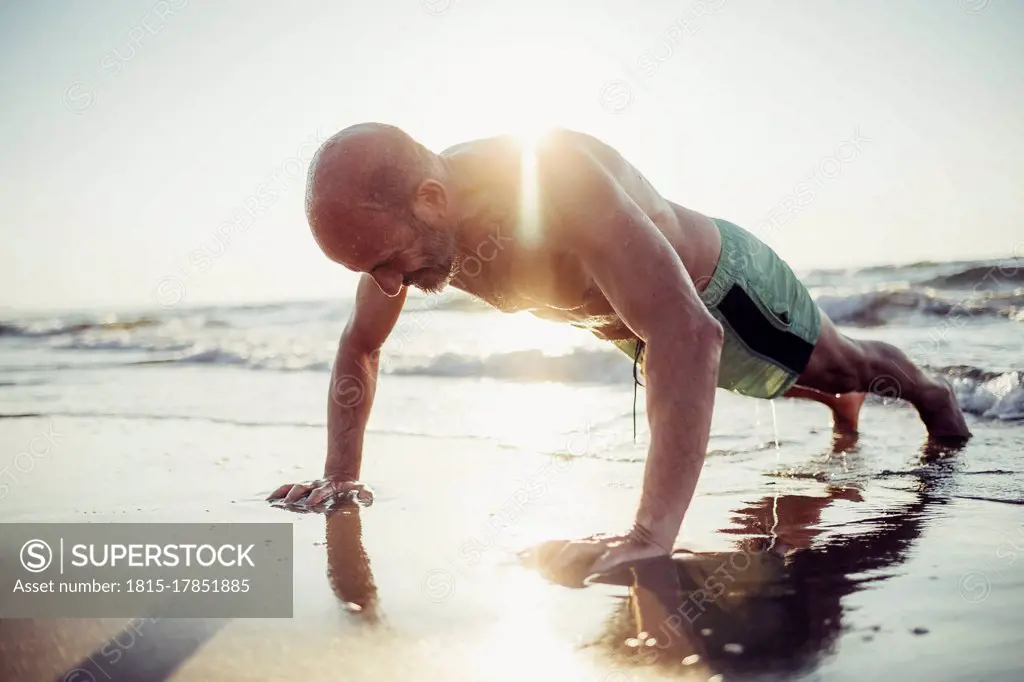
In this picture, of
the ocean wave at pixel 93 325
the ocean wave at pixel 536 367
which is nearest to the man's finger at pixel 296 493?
the ocean wave at pixel 536 367

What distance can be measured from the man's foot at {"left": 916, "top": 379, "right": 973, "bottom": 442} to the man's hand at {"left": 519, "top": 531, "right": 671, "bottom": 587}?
2675 millimetres

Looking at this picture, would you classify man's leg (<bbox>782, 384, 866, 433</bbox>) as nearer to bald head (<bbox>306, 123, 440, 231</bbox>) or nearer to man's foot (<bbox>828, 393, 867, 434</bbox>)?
man's foot (<bbox>828, 393, 867, 434</bbox>)

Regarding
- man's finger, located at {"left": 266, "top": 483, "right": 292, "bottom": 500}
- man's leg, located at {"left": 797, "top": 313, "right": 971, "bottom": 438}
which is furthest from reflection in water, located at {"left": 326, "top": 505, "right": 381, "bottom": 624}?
man's leg, located at {"left": 797, "top": 313, "right": 971, "bottom": 438}

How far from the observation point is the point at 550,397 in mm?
7000

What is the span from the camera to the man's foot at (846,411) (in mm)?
4648

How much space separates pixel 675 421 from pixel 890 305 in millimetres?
10545

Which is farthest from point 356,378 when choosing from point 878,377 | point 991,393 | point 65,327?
point 65,327

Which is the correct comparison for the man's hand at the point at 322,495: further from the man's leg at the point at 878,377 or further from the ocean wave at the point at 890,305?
the ocean wave at the point at 890,305

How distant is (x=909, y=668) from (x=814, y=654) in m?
0.16

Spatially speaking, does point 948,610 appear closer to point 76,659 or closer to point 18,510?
point 76,659

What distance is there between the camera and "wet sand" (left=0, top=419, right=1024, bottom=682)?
1654 millimetres

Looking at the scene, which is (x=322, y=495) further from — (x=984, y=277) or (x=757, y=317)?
(x=984, y=277)

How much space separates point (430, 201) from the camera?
2.25 metres

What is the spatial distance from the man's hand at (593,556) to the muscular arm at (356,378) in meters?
1.16
